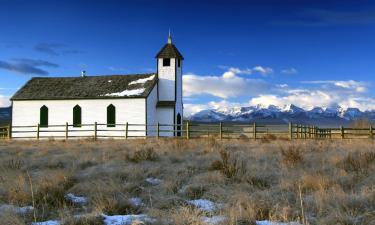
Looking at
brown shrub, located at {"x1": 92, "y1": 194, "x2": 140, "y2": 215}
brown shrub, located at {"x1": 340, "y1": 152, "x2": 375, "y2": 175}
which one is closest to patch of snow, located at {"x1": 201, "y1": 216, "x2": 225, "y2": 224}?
brown shrub, located at {"x1": 92, "y1": 194, "x2": 140, "y2": 215}

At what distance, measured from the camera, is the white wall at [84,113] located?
3100 cm

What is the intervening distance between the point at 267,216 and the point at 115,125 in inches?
1029

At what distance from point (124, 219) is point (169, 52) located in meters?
27.7

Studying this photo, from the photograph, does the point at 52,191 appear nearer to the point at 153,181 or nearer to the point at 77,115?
the point at 153,181

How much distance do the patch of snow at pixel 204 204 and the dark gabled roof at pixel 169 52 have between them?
26327 mm

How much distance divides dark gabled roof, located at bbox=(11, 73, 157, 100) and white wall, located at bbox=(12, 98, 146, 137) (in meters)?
0.39

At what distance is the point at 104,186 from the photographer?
7.86m

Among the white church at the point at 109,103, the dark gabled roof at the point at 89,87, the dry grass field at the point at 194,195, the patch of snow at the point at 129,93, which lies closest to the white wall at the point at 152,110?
the white church at the point at 109,103

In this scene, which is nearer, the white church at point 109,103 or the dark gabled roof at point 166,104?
the white church at point 109,103

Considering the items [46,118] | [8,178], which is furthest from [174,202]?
[46,118]

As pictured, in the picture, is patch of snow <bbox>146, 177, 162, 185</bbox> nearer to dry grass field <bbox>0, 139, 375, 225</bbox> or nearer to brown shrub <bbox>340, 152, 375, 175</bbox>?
dry grass field <bbox>0, 139, 375, 225</bbox>

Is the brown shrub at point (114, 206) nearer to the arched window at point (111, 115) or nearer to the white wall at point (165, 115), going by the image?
the arched window at point (111, 115)

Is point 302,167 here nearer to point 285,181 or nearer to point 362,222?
point 285,181

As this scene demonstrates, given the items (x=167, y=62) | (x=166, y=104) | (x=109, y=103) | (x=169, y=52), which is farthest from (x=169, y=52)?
(x=109, y=103)
